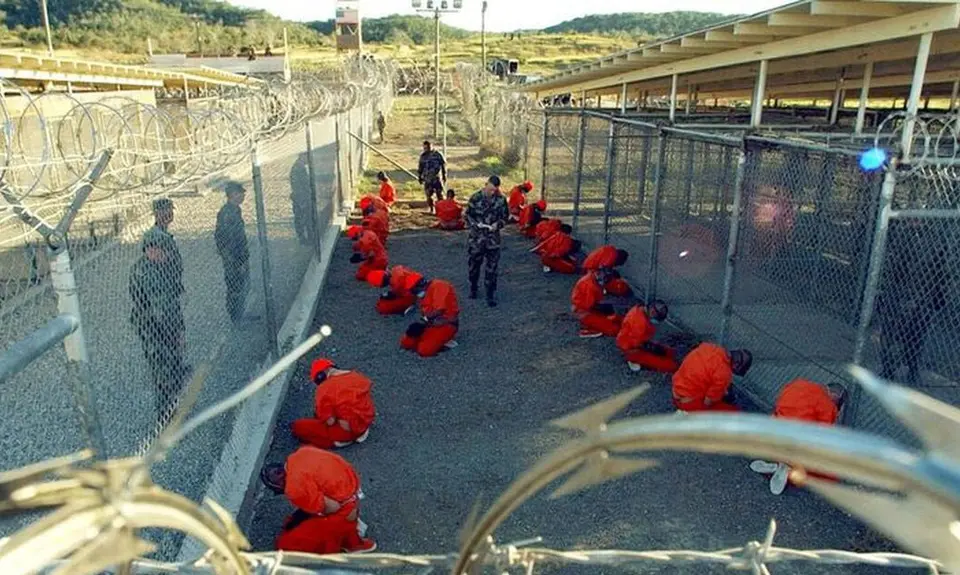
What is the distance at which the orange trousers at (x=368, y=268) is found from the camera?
961 centimetres

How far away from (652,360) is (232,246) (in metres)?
4.06

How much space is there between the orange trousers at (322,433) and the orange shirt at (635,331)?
272cm

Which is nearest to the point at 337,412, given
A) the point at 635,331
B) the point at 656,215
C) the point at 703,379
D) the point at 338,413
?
the point at 338,413

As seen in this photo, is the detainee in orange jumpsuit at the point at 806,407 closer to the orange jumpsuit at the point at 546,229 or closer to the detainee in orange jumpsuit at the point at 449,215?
the orange jumpsuit at the point at 546,229

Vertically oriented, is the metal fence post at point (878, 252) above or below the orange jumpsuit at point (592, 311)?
above

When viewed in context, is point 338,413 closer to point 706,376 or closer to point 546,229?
point 706,376

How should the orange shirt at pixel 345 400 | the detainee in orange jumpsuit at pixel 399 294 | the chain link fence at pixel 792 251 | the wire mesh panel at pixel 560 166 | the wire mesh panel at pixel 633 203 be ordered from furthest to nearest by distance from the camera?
the wire mesh panel at pixel 560 166 → the wire mesh panel at pixel 633 203 → the detainee in orange jumpsuit at pixel 399 294 → the chain link fence at pixel 792 251 → the orange shirt at pixel 345 400

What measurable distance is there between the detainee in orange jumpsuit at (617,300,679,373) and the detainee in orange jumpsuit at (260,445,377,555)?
3.46 metres

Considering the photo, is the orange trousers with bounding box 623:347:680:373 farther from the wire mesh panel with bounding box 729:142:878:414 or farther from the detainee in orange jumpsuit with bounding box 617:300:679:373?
the wire mesh panel with bounding box 729:142:878:414

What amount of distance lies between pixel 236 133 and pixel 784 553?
6.43m

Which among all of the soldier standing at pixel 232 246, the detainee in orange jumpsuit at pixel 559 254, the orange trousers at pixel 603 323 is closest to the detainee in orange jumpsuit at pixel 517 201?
the detainee in orange jumpsuit at pixel 559 254

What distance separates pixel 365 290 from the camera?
369 inches

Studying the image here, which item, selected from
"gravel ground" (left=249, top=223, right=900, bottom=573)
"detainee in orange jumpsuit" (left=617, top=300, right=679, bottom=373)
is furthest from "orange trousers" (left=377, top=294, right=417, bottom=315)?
"detainee in orange jumpsuit" (left=617, top=300, right=679, bottom=373)

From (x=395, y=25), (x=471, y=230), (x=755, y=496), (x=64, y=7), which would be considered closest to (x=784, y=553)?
(x=755, y=496)
